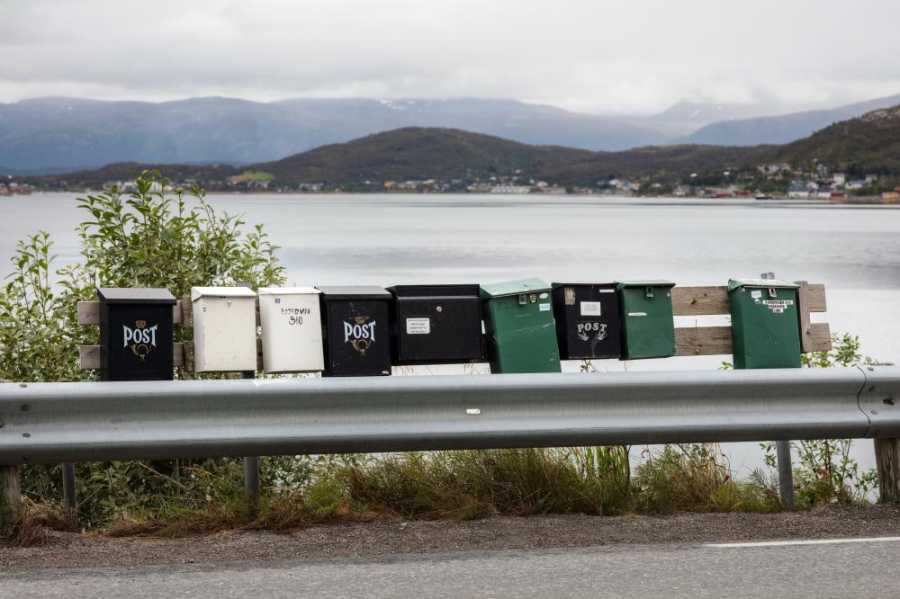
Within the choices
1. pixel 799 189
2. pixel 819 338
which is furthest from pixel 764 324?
pixel 799 189

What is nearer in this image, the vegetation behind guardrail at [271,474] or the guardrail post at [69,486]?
the vegetation behind guardrail at [271,474]

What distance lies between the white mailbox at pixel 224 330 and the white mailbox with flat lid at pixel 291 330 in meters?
0.10

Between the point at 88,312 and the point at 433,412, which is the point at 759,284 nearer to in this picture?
the point at 433,412

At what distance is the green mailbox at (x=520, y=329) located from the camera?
7543mm

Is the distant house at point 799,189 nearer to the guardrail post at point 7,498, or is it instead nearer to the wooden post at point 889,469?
the wooden post at point 889,469

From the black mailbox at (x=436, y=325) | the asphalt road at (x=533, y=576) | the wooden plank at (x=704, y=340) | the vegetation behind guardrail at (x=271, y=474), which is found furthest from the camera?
the wooden plank at (x=704, y=340)

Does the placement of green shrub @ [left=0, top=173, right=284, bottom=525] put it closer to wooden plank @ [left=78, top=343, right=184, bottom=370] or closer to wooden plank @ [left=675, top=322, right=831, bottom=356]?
wooden plank @ [left=78, top=343, right=184, bottom=370]

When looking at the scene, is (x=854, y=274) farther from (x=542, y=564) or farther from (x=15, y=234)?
(x=15, y=234)

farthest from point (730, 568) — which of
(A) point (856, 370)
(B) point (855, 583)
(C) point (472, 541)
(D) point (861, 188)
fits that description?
(D) point (861, 188)

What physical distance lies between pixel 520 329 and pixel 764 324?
1713mm

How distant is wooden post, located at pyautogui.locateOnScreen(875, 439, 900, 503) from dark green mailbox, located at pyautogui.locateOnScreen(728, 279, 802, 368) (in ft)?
3.60

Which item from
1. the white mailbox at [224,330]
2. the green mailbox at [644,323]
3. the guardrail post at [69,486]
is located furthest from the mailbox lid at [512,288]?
the guardrail post at [69,486]

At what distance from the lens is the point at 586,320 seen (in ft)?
25.8

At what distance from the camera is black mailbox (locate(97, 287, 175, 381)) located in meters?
6.69
